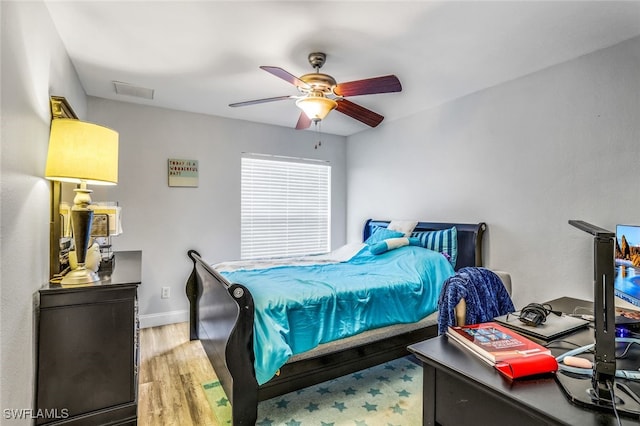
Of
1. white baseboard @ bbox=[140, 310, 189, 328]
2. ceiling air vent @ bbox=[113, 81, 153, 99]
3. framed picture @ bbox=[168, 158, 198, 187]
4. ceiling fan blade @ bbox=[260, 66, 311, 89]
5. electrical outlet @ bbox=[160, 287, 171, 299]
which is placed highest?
ceiling air vent @ bbox=[113, 81, 153, 99]

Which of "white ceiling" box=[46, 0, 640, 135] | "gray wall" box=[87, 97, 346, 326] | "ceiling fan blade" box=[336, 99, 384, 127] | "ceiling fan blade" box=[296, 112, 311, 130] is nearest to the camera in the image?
"white ceiling" box=[46, 0, 640, 135]

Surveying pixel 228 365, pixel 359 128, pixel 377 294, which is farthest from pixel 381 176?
pixel 228 365

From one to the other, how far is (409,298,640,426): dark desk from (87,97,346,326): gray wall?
3.37 m

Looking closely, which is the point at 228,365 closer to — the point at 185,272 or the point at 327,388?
the point at 327,388

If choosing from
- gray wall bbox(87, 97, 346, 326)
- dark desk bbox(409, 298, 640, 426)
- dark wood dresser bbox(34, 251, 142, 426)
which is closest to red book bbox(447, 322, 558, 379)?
dark desk bbox(409, 298, 640, 426)

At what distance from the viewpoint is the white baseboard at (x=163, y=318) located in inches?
143

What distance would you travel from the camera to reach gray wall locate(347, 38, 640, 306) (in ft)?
7.45

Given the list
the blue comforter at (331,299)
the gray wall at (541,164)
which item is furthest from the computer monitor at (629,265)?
the blue comforter at (331,299)

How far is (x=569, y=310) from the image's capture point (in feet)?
5.80

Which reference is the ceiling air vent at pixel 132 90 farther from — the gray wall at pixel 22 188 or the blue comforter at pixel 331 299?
the blue comforter at pixel 331 299

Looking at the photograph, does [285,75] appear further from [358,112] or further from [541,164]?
[541,164]

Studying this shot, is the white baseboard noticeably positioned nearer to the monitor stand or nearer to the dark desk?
the dark desk

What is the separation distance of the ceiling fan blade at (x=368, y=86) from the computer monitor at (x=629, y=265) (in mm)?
1515

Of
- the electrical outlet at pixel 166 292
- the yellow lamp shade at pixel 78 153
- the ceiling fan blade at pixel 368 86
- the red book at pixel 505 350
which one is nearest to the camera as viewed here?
the red book at pixel 505 350
